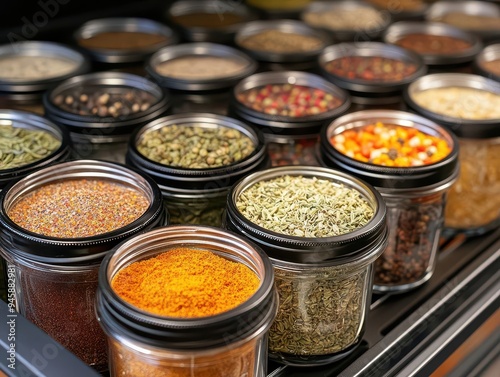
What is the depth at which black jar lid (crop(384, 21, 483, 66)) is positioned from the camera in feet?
9.65

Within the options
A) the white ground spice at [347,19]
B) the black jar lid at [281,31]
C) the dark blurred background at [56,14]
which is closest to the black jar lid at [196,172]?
the black jar lid at [281,31]

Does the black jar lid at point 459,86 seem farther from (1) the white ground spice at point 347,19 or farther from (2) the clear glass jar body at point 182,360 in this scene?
(2) the clear glass jar body at point 182,360

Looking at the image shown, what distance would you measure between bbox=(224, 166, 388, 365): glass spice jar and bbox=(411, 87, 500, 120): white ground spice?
0.82 meters

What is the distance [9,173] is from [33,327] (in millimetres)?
473

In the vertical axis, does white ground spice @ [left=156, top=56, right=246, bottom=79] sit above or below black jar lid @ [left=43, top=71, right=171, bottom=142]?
below

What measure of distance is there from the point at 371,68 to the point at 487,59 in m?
0.58

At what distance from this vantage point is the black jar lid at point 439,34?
294 cm

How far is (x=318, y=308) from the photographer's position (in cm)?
162

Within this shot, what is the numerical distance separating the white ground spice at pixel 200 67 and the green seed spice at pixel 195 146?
0.54 m

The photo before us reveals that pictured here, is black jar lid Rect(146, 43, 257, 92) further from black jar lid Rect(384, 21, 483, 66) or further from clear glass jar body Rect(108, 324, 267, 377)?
clear glass jar body Rect(108, 324, 267, 377)

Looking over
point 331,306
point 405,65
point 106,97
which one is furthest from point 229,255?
point 405,65

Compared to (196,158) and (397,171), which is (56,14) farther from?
(397,171)

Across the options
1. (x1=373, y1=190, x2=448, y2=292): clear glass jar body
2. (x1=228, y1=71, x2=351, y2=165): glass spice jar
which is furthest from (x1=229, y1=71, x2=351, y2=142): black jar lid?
(x1=373, y1=190, x2=448, y2=292): clear glass jar body

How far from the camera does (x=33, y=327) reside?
1514 millimetres
